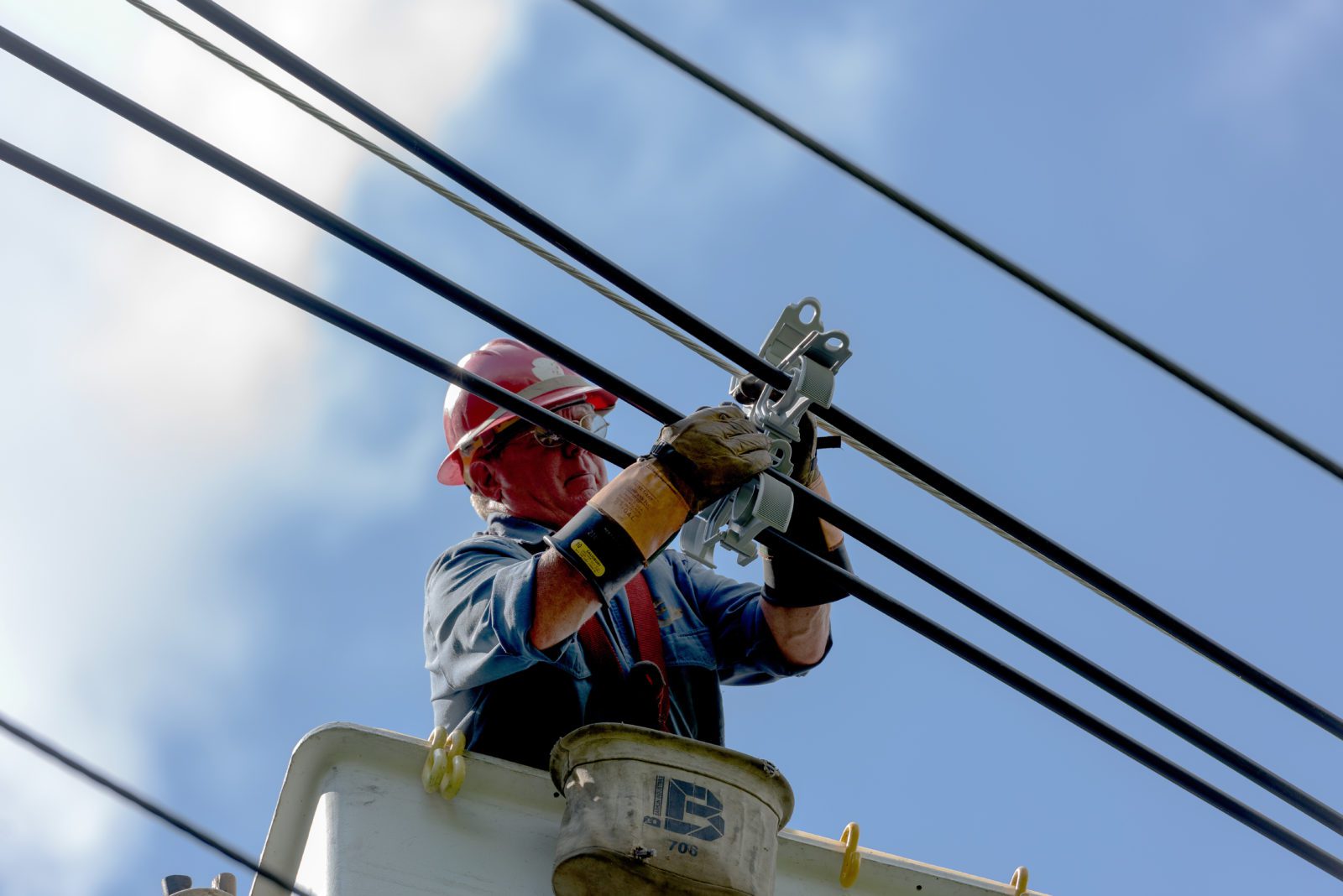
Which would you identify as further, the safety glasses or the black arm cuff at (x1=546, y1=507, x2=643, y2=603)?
the safety glasses

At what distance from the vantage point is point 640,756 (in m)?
4.73

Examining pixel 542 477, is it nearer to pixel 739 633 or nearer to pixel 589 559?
pixel 739 633

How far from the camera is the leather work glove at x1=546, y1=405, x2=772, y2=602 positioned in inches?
201

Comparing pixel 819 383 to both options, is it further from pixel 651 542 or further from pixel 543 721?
pixel 543 721

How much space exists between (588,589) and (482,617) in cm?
46

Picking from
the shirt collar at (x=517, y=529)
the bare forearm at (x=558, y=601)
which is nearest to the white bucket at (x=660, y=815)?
the bare forearm at (x=558, y=601)

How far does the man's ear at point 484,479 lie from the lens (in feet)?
22.9

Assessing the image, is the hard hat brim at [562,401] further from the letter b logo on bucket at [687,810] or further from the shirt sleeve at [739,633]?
the letter b logo on bucket at [687,810]

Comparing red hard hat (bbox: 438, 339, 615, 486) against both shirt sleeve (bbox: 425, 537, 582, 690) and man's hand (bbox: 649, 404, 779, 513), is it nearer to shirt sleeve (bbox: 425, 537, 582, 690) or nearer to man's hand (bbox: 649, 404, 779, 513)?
shirt sleeve (bbox: 425, 537, 582, 690)

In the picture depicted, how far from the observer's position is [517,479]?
686 centimetres

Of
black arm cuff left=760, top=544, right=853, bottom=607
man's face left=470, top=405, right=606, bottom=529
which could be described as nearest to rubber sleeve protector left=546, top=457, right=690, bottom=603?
black arm cuff left=760, top=544, right=853, bottom=607

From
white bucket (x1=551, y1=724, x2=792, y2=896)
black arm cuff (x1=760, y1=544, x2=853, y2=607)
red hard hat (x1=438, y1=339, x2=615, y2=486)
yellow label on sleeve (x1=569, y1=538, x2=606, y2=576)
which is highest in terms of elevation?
red hard hat (x1=438, y1=339, x2=615, y2=486)

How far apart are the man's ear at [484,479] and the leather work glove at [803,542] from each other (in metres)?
1.12

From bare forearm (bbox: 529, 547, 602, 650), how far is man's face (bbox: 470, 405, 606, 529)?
1440mm
